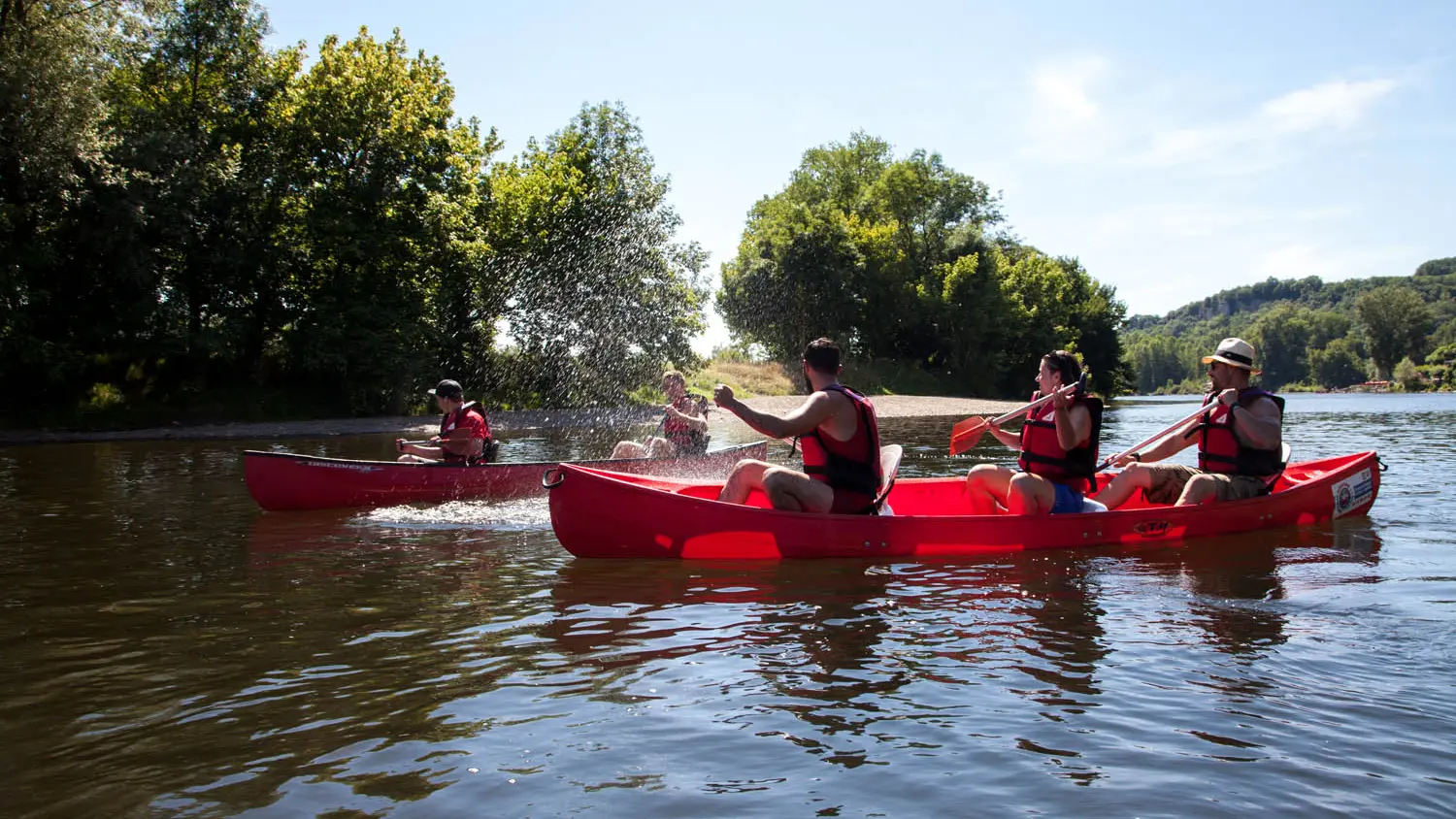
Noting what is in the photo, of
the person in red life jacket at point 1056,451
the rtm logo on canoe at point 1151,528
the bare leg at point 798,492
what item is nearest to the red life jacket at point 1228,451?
the rtm logo on canoe at point 1151,528

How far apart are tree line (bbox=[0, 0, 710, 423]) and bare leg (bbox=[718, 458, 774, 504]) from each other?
76.2 feet

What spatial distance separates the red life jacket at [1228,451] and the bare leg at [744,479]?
443 cm

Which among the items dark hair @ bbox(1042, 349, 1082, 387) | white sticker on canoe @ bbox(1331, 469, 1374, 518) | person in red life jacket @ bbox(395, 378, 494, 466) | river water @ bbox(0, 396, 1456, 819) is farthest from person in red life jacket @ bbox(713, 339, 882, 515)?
white sticker on canoe @ bbox(1331, 469, 1374, 518)

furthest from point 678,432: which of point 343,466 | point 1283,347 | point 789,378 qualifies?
point 1283,347

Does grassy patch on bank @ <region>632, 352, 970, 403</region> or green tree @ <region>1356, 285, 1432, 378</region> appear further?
green tree @ <region>1356, 285, 1432, 378</region>

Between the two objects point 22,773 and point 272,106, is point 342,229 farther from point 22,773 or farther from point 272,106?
point 22,773

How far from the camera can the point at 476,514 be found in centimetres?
1108

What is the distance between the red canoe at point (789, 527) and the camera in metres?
8.00

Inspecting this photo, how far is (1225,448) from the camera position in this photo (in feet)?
31.5

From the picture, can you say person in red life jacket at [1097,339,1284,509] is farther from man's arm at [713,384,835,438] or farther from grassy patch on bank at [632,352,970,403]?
grassy patch on bank at [632,352,970,403]

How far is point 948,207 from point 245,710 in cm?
6657

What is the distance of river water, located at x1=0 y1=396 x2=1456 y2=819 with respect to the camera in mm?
3783

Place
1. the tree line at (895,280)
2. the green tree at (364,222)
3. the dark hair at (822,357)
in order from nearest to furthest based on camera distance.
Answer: the dark hair at (822,357)
the green tree at (364,222)
the tree line at (895,280)

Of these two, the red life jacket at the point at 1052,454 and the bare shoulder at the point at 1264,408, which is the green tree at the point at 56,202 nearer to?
the red life jacket at the point at 1052,454
